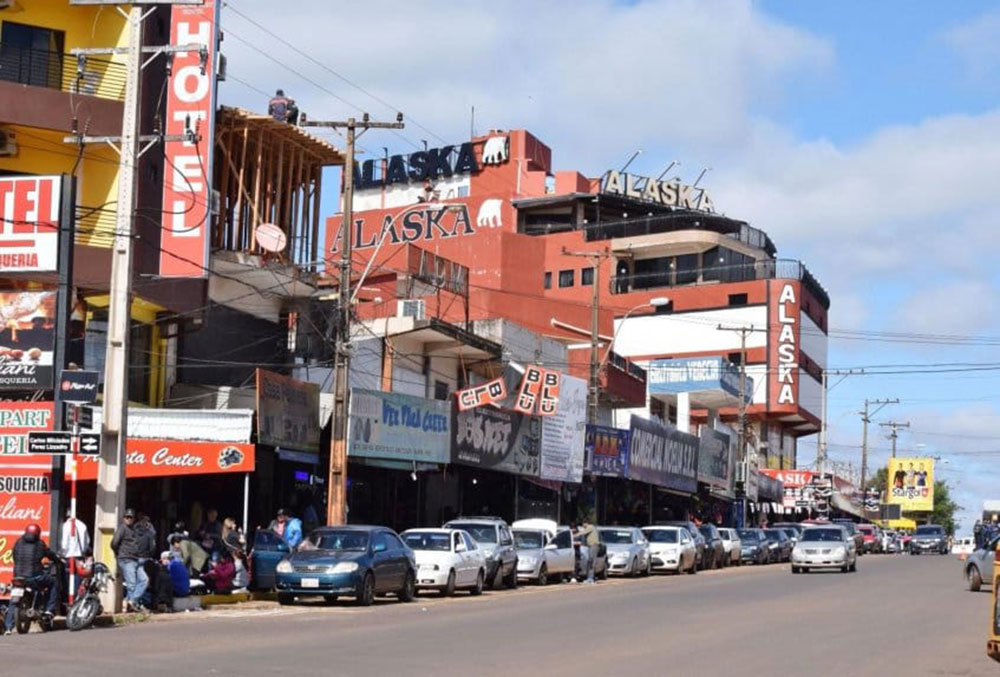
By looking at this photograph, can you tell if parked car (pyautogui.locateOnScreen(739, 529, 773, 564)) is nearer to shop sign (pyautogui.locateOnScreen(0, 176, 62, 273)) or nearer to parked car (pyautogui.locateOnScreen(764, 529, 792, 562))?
parked car (pyautogui.locateOnScreen(764, 529, 792, 562))

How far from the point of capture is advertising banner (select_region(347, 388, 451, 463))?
118 ft

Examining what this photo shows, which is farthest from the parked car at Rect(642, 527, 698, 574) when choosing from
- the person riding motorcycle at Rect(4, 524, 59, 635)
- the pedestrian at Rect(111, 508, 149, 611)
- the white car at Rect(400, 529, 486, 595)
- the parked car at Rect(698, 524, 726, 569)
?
the person riding motorcycle at Rect(4, 524, 59, 635)

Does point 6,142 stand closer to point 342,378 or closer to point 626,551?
point 342,378

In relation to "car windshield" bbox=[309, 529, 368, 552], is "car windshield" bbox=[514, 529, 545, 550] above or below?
below

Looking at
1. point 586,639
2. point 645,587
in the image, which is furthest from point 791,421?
point 586,639

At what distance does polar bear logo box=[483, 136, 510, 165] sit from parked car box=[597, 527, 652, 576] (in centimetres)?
5853

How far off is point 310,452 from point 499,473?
1287 cm

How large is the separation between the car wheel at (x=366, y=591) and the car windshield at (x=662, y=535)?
71.6ft

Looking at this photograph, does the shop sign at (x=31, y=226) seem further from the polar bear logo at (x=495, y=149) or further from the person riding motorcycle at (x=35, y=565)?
the polar bear logo at (x=495, y=149)

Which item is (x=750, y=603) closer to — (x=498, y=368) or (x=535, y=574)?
(x=535, y=574)

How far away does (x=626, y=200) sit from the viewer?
105 metres

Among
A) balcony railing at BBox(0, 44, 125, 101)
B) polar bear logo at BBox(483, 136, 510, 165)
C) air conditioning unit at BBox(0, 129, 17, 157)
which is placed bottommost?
air conditioning unit at BBox(0, 129, 17, 157)

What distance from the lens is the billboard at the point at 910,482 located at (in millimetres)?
138000

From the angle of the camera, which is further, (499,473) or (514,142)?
(514,142)
